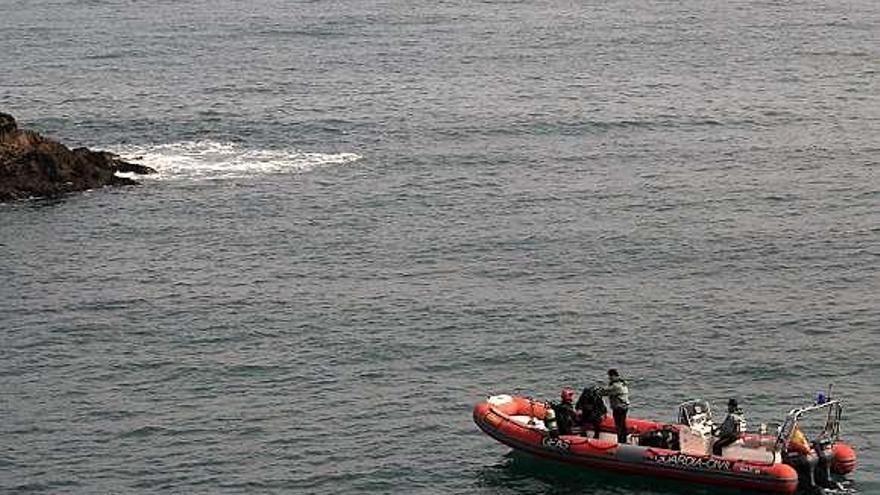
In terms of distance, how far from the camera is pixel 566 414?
65.1 meters

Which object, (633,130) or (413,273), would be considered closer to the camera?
(413,273)

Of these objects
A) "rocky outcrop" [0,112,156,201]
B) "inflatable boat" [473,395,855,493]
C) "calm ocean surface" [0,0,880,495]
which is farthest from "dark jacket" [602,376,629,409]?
"rocky outcrop" [0,112,156,201]

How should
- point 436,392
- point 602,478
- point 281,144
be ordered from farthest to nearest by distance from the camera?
point 281,144 < point 436,392 < point 602,478

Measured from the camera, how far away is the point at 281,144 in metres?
116

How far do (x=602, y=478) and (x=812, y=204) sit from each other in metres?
38.8

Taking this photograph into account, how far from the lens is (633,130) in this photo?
11712cm

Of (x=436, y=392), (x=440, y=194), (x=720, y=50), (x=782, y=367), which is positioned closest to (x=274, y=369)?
(x=436, y=392)

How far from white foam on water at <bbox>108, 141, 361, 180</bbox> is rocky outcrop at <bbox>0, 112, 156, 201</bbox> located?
2.44m

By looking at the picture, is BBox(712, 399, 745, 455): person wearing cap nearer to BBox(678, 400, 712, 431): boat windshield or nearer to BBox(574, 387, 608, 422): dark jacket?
BBox(678, 400, 712, 431): boat windshield

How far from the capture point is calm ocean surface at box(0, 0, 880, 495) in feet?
230

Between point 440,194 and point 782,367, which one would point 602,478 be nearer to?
point 782,367

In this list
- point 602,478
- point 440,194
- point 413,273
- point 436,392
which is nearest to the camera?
point 602,478

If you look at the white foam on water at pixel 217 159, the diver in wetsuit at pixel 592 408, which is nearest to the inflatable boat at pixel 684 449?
the diver in wetsuit at pixel 592 408

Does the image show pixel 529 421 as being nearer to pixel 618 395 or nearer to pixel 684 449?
pixel 618 395
